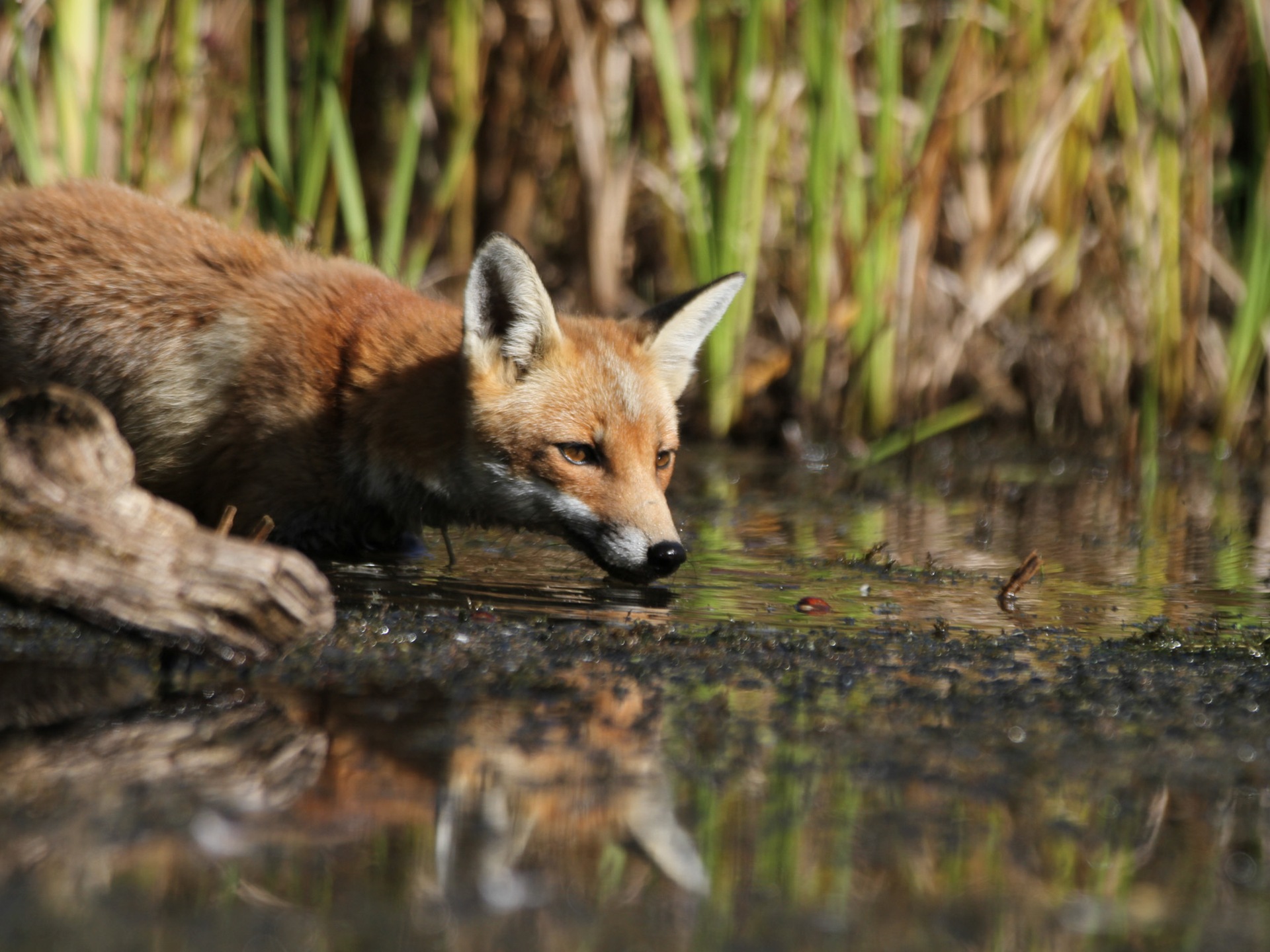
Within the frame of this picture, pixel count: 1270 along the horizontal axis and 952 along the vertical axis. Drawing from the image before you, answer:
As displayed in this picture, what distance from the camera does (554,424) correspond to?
4223mm

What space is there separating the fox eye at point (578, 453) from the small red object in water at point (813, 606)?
2.49 ft

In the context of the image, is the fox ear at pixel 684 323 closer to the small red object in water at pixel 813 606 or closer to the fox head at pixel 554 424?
the fox head at pixel 554 424

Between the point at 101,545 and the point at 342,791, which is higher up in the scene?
the point at 101,545

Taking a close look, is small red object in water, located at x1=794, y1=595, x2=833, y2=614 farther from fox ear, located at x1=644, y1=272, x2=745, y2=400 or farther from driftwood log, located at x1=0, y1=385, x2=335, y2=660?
driftwood log, located at x1=0, y1=385, x2=335, y2=660

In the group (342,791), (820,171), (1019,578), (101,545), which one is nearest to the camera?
(342,791)

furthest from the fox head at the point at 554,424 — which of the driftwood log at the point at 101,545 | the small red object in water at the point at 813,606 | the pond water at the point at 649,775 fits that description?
the driftwood log at the point at 101,545

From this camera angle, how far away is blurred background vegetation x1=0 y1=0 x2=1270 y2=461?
686cm

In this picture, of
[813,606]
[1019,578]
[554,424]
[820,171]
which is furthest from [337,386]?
[820,171]

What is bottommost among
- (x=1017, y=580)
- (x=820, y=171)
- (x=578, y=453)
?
(x=1017, y=580)

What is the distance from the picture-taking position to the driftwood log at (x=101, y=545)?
270 cm

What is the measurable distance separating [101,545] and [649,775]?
115cm

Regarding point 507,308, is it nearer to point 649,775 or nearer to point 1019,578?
point 1019,578

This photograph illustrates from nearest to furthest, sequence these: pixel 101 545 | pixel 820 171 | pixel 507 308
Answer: pixel 101 545
pixel 507 308
pixel 820 171

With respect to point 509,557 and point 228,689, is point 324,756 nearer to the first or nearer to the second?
point 228,689
